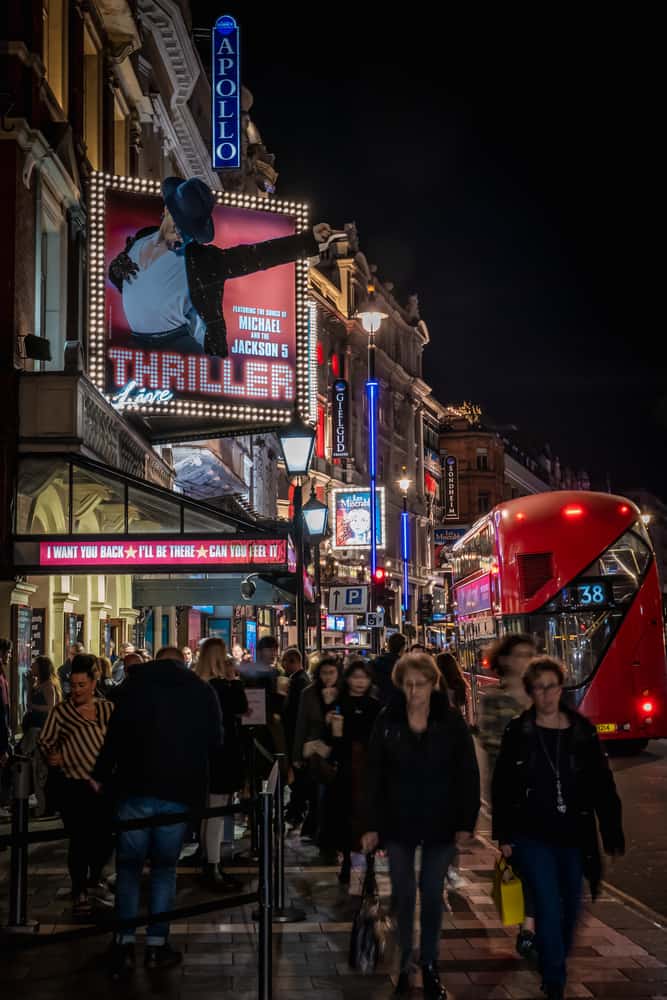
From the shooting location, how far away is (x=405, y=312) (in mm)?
97688

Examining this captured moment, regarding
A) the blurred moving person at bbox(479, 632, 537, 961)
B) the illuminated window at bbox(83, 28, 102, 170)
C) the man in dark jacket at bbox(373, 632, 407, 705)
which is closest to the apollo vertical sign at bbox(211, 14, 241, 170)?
the illuminated window at bbox(83, 28, 102, 170)

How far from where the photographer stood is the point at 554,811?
659cm

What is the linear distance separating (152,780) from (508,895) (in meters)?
2.20

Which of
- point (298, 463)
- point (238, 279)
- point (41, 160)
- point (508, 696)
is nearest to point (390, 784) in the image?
point (508, 696)

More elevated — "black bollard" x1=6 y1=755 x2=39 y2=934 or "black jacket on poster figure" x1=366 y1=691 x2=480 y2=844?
"black jacket on poster figure" x1=366 y1=691 x2=480 y2=844

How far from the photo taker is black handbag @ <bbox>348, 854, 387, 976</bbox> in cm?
733

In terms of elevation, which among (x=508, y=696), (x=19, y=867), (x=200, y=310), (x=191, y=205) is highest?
(x=191, y=205)

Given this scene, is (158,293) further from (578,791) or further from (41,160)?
(578,791)

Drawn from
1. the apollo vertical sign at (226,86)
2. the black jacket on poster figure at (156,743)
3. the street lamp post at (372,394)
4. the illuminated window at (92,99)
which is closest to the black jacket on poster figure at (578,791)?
the black jacket on poster figure at (156,743)

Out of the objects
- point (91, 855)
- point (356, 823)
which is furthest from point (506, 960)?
point (91, 855)

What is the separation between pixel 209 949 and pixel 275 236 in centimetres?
2107

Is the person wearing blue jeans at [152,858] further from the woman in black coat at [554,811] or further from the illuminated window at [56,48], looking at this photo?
the illuminated window at [56,48]

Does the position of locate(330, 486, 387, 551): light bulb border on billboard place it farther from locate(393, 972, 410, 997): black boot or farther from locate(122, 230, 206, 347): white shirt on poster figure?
locate(393, 972, 410, 997): black boot

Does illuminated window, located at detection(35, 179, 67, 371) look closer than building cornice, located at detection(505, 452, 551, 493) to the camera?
Yes
